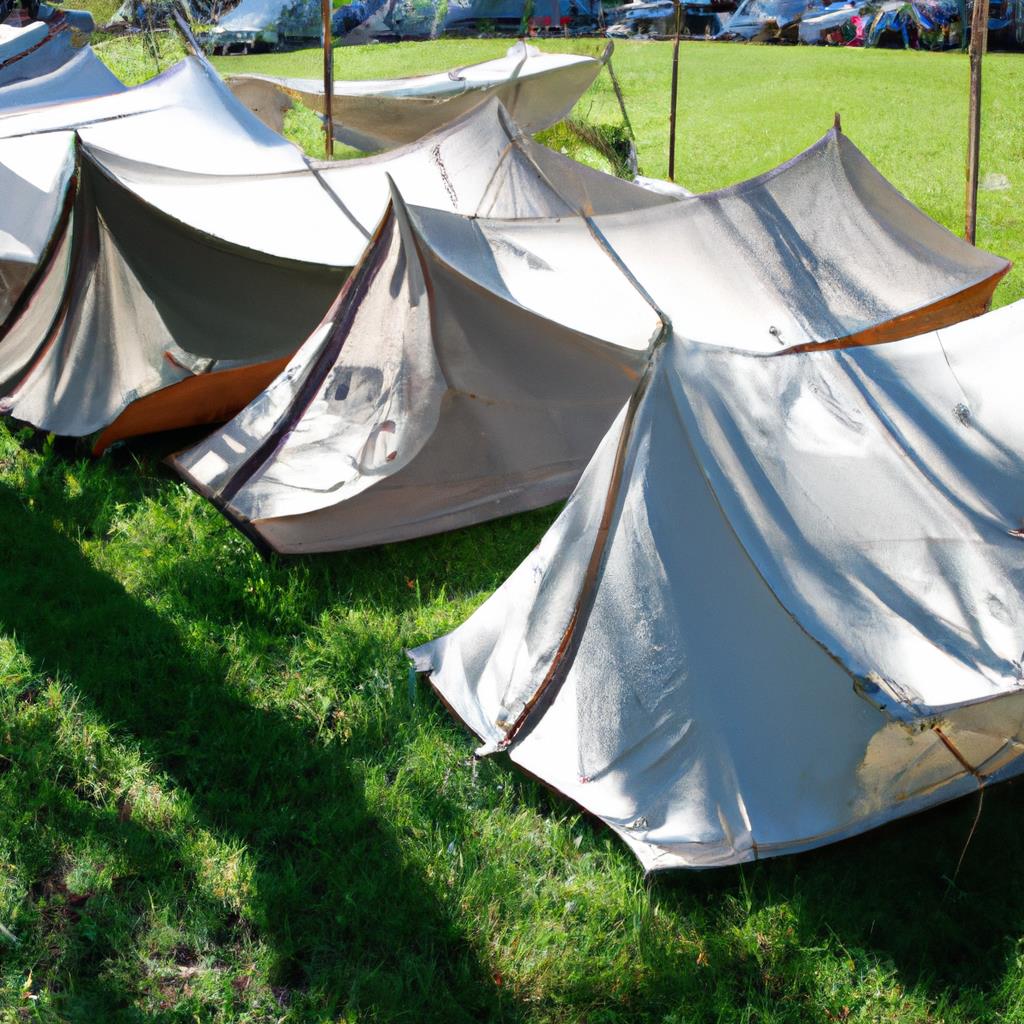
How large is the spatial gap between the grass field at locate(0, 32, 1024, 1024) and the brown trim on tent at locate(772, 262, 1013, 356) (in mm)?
2740

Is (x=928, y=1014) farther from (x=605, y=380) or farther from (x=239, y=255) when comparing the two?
(x=239, y=255)

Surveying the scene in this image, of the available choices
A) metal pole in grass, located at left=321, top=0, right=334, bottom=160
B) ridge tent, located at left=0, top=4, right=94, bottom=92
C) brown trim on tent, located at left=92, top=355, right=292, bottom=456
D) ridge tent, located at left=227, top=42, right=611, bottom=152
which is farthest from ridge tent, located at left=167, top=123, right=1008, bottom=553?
ridge tent, located at left=0, top=4, right=94, bottom=92

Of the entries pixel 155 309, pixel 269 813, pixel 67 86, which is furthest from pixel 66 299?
pixel 67 86

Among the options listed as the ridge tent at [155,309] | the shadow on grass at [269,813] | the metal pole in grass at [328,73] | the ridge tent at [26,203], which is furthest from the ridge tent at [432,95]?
the shadow on grass at [269,813]

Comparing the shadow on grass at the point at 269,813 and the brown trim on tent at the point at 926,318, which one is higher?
the brown trim on tent at the point at 926,318

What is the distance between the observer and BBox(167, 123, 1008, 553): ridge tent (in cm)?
564

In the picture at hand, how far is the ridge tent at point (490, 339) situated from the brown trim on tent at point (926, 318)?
2 centimetres

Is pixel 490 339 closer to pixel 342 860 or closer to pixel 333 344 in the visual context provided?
pixel 333 344

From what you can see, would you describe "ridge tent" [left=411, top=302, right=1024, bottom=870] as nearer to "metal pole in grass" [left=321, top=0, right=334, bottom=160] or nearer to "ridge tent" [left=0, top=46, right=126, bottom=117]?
"metal pole in grass" [left=321, top=0, right=334, bottom=160]

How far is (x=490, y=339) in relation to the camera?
5.84 metres

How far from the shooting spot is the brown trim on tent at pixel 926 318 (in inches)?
273

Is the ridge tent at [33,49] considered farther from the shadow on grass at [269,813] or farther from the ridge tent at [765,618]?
the ridge tent at [765,618]

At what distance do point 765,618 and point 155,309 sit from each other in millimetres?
4529

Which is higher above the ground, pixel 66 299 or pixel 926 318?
pixel 66 299
